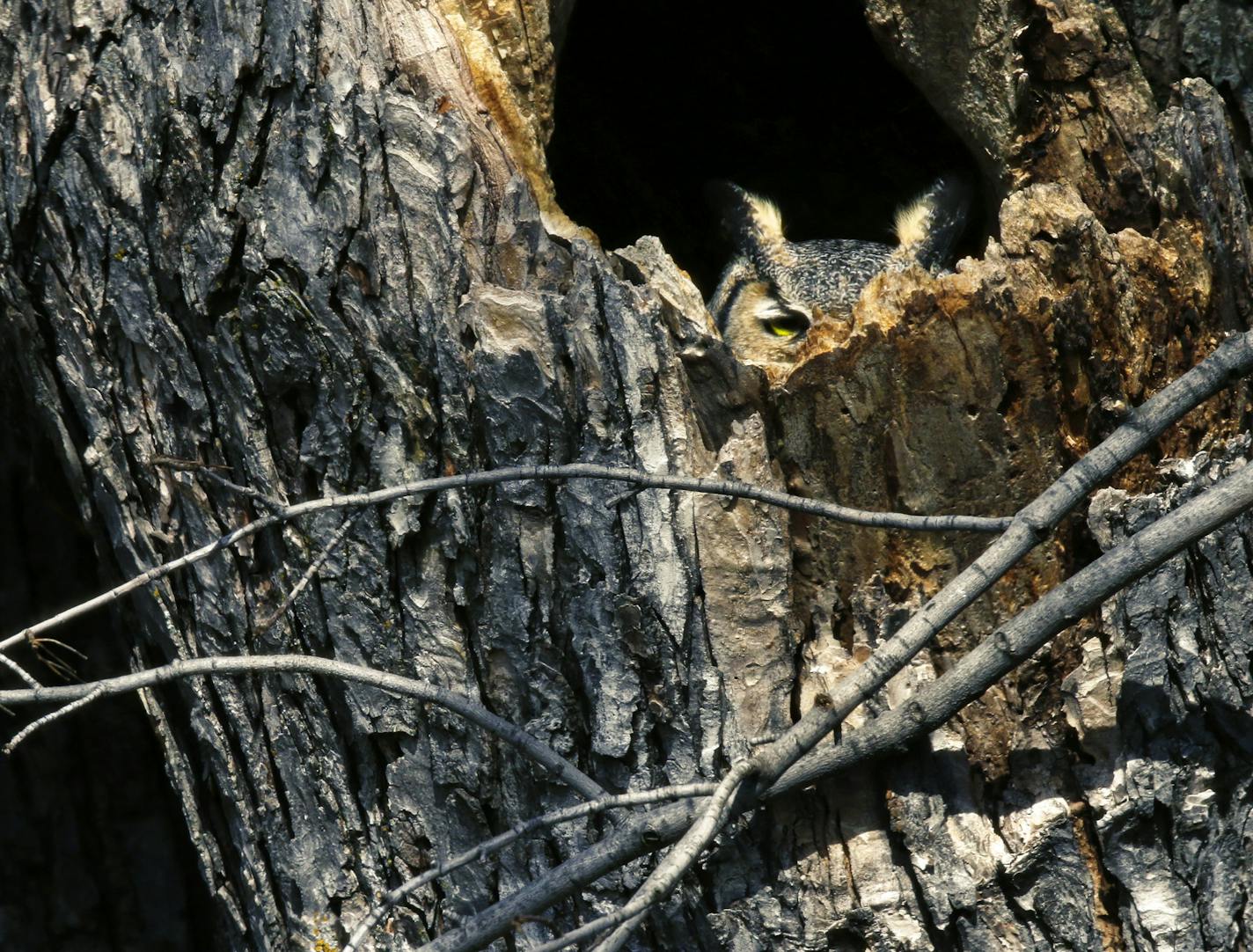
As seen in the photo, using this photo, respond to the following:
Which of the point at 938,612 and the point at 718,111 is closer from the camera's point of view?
the point at 938,612

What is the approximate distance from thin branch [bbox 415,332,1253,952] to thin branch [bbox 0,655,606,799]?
4.7 inches

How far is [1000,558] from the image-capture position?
1.31 meters

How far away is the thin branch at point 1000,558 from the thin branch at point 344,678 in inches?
6.8

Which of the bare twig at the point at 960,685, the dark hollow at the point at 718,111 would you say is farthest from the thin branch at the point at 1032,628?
the dark hollow at the point at 718,111

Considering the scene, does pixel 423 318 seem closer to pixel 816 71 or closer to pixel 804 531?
pixel 804 531

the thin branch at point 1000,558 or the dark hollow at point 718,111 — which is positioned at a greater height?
the dark hollow at point 718,111

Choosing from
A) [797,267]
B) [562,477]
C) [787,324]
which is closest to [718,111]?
[797,267]

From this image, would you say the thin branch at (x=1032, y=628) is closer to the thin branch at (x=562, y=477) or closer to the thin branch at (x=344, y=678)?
the thin branch at (x=562, y=477)

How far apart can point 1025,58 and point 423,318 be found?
3.66ft

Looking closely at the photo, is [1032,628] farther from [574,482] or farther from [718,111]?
[718,111]

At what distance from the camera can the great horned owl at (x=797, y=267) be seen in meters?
2.41

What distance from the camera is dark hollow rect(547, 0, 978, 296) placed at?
9.18ft

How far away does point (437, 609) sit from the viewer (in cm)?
162

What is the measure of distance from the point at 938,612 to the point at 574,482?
0.47 m
